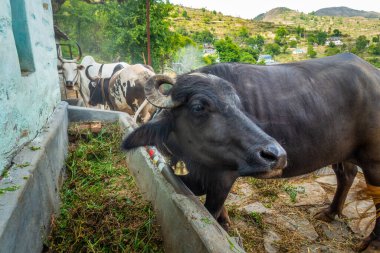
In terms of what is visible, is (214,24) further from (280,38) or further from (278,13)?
(278,13)

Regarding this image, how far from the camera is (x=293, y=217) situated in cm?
350

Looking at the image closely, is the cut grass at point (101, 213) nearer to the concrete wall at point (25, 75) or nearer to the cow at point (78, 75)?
the concrete wall at point (25, 75)

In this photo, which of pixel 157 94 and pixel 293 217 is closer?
pixel 157 94

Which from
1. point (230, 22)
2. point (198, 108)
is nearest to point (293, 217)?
point (198, 108)

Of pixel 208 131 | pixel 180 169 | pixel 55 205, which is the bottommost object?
pixel 55 205

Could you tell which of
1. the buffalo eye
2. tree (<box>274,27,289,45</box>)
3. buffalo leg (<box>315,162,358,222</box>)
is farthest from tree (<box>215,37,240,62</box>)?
tree (<box>274,27,289,45</box>)

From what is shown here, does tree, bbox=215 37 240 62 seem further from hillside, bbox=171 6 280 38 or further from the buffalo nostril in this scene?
hillside, bbox=171 6 280 38

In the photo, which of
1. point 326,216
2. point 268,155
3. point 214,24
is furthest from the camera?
point 214,24

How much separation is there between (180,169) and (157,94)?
0.70 m

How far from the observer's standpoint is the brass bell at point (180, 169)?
2.44 metres

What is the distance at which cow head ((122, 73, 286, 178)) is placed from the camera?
6.02ft

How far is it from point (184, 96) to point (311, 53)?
50.0 metres

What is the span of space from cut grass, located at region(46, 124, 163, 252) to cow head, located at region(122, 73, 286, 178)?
67cm

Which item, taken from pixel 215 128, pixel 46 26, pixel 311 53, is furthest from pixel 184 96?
pixel 311 53
